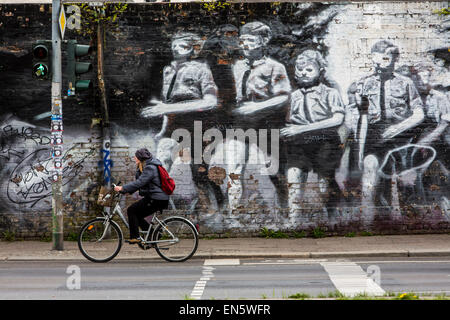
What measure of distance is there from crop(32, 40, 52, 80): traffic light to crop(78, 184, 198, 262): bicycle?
9.74 feet

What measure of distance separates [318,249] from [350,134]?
2.82 meters

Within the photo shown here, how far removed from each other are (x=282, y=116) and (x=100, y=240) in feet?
16.2

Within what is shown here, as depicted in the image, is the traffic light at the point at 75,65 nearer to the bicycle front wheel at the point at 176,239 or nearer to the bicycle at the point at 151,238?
the bicycle at the point at 151,238

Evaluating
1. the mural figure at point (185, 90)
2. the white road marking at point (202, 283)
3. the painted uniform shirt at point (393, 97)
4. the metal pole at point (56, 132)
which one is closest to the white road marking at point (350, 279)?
the white road marking at point (202, 283)

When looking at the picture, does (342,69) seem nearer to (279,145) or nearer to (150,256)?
(279,145)

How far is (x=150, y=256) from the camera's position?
1108 cm

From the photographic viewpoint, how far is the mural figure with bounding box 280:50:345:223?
13305 millimetres

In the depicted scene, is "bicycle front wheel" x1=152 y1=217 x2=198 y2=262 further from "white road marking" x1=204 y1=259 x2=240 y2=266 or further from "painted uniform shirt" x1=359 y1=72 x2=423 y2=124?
"painted uniform shirt" x1=359 y1=72 x2=423 y2=124

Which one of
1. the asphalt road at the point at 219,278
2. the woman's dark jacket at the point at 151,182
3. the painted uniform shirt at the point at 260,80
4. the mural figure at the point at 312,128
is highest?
the painted uniform shirt at the point at 260,80

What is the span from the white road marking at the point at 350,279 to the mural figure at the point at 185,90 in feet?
15.3

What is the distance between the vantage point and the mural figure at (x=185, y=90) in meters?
13.3

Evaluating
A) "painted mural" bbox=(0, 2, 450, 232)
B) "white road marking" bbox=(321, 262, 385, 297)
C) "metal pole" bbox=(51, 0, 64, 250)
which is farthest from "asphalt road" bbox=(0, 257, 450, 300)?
"painted mural" bbox=(0, 2, 450, 232)

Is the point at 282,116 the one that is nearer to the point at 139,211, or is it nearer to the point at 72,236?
the point at 139,211
